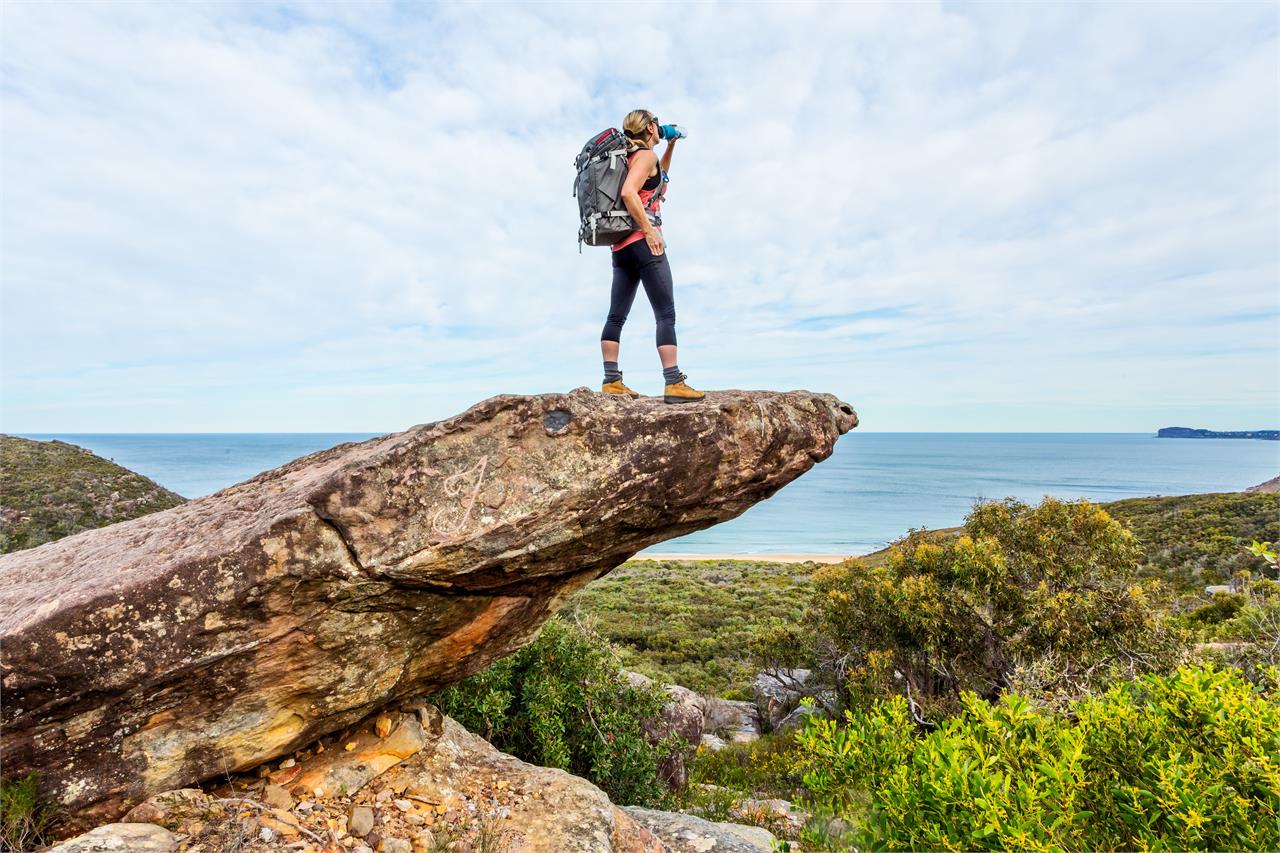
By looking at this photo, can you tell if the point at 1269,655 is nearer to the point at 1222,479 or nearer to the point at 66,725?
the point at 66,725

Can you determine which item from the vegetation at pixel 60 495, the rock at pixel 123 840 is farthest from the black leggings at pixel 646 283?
the vegetation at pixel 60 495

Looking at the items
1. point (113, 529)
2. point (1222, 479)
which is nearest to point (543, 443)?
point (113, 529)

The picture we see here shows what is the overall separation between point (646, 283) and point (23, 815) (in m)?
6.23

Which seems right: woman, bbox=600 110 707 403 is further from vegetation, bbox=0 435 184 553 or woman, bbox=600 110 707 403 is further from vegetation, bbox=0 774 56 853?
vegetation, bbox=0 435 184 553

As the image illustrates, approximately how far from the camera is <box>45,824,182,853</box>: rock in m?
4.32

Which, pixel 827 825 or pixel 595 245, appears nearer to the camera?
pixel 827 825

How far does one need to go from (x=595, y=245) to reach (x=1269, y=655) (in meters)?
10.9

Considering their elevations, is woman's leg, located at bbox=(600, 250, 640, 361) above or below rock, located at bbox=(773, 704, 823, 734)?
above

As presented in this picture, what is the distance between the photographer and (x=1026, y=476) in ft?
457

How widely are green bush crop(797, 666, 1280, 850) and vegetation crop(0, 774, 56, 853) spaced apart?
5.50 meters

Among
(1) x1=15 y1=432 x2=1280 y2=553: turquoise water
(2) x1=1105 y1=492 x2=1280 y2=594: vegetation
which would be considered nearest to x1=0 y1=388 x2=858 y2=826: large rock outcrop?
(2) x1=1105 y1=492 x2=1280 y2=594: vegetation

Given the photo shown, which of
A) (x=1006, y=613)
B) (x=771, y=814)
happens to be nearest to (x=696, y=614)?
(x=1006, y=613)

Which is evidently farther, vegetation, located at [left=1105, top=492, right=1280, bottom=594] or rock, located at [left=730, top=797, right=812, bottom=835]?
vegetation, located at [left=1105, top=492, right=1280, bottom=594]

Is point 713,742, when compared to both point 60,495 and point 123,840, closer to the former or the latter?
point 123,840
